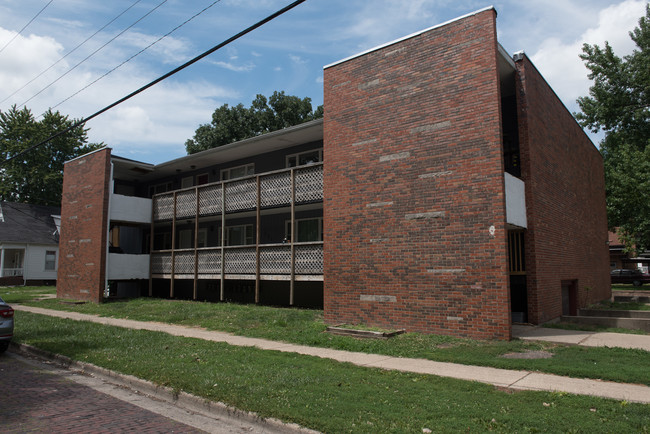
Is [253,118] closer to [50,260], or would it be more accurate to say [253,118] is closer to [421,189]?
[50,260]

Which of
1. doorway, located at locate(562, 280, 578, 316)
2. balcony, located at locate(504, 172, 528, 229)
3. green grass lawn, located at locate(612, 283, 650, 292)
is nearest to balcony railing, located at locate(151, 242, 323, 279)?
balcony, located at locate(504, 172, 528, 229)

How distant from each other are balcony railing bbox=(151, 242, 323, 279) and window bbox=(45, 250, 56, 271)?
23056 mm

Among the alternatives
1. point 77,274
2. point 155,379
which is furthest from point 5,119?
point 155,379

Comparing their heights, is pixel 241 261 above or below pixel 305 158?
below

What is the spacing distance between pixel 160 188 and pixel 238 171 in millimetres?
6645

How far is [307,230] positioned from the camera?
19.1m

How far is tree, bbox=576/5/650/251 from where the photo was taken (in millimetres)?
30439

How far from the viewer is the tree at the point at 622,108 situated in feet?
99.9

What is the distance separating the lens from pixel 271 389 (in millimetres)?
6500

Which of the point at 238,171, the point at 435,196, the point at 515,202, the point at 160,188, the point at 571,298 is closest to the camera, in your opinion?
the point at 435,196

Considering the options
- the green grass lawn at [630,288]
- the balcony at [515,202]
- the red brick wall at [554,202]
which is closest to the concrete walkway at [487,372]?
the red brick wall at [554,202]

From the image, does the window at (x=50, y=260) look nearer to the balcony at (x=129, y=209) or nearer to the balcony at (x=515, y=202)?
the balcony at (x=129, y=209)

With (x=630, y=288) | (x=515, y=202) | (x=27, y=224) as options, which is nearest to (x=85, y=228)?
(x=515, y=202)

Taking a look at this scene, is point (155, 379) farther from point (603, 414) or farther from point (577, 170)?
point (577, 170)
